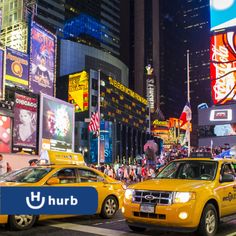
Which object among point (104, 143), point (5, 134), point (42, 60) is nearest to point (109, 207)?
point (5, 134)

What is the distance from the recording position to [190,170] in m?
10.1

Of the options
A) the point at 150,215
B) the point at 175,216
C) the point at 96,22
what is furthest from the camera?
the point at 96,22

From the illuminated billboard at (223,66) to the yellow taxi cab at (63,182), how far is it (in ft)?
171

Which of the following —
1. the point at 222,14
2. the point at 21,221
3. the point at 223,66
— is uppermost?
the point at 222,14

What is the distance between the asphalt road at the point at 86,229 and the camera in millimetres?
9438

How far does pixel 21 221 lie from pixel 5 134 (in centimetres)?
2694

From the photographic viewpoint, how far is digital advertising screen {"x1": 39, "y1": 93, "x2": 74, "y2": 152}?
1597 inches

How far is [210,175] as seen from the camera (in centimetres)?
966

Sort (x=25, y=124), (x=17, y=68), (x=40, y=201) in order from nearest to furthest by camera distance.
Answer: (x=40, y=201), (x=25, y=124), (x=17, y=68)

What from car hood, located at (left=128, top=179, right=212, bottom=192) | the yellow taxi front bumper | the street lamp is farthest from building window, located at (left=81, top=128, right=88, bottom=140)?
the yellow taxi front bumper

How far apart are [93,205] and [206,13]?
82.0m

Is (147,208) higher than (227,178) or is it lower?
lower

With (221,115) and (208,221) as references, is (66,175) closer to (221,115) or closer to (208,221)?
(208,221)

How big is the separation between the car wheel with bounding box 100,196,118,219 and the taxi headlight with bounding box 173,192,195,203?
11.6 ft
